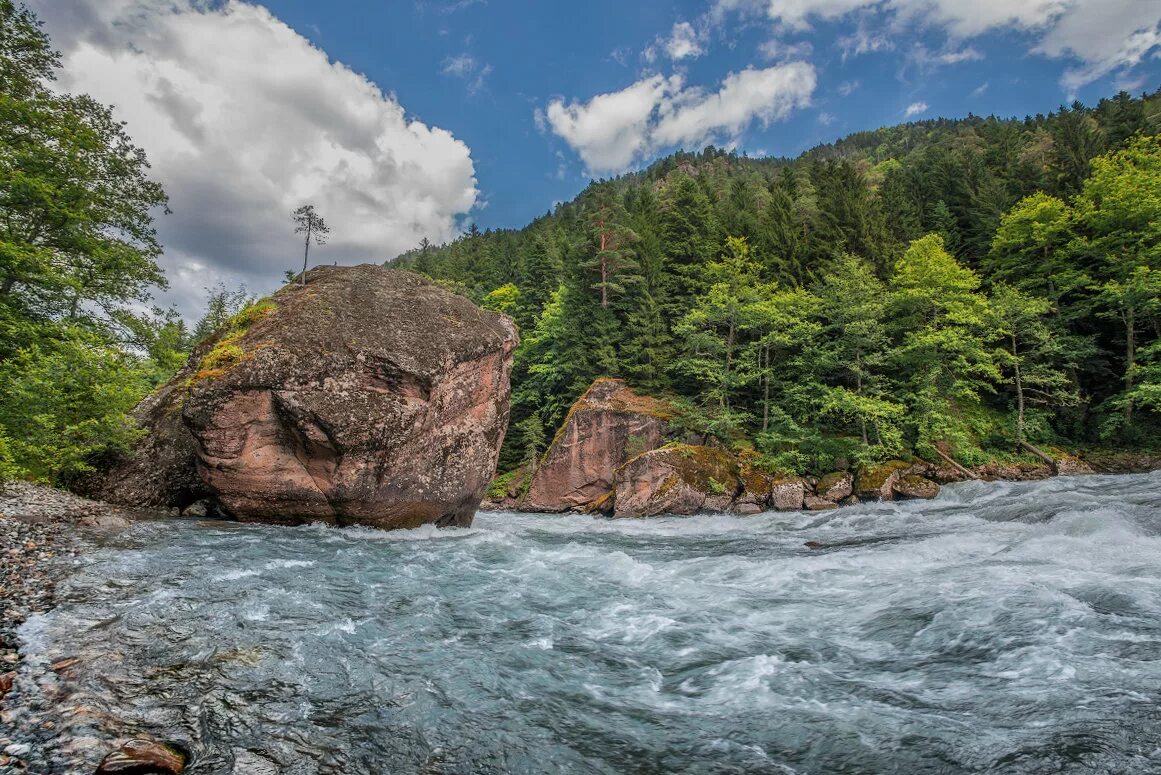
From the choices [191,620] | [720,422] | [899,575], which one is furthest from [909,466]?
[191,620]

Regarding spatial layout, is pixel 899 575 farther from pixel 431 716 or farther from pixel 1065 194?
pixel 1065 194

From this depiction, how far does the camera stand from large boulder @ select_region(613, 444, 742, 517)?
2250cm

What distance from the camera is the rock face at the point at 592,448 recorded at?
27.0 metres

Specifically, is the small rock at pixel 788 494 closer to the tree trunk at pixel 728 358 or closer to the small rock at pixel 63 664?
the tree trunk at pixel 728 358

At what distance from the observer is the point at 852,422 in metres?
25.5

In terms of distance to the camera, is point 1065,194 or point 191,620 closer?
point 191,620

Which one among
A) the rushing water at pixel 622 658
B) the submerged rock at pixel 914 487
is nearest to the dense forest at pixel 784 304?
the submerged rock at pixel 914 487

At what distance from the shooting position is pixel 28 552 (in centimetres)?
729

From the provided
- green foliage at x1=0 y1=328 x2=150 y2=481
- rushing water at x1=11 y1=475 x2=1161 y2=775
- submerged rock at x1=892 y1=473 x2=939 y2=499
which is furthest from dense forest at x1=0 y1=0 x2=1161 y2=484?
rushing water at x1=11 y1=475 x2=1161 y2=775

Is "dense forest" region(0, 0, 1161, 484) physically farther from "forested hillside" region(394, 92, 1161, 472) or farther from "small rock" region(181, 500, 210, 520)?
"small rock" region(181, 500, 210, 520)

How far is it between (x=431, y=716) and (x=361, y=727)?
594 millimetres

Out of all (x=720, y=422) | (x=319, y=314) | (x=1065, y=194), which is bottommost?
(x=720, y=422)

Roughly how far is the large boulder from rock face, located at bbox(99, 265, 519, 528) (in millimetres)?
8638

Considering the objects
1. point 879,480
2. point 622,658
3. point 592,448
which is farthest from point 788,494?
A: point 622,658
